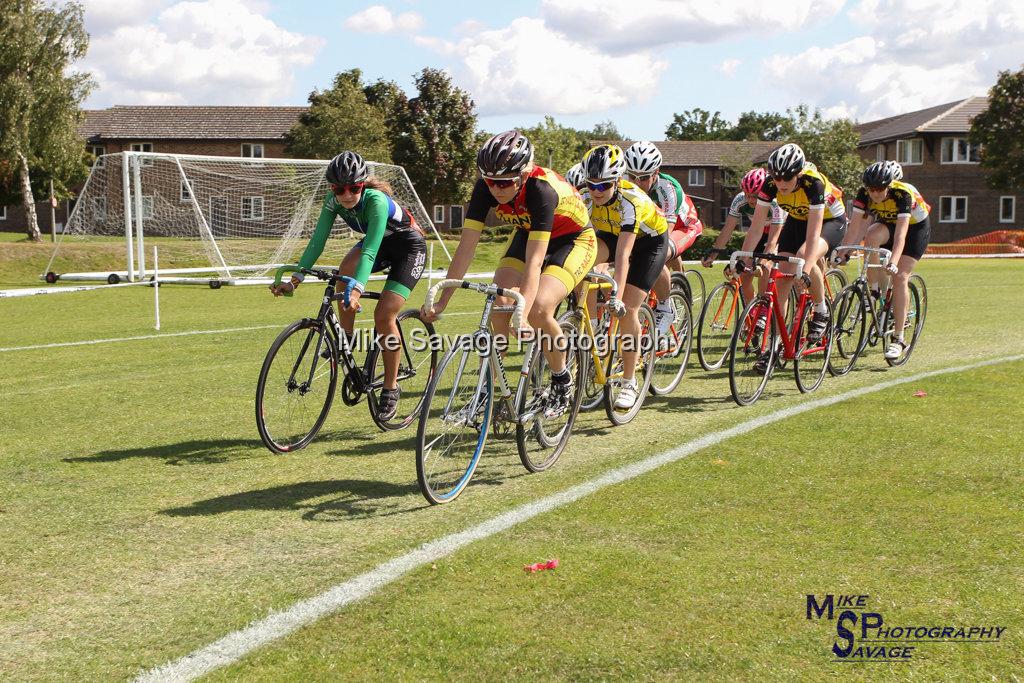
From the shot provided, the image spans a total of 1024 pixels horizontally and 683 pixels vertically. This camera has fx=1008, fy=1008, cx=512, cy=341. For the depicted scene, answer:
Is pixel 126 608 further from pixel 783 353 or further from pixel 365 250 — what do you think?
pixel 783 353

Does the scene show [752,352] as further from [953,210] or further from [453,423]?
[953,210]

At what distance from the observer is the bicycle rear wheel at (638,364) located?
798cm

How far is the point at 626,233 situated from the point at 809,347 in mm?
3010

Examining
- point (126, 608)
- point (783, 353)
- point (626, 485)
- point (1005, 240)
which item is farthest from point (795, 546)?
point (1005, 240)

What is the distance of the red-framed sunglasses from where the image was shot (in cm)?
700

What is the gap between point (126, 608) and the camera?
13.7ft

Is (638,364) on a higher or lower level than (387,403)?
higher

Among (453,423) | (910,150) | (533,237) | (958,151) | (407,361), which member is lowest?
(453,423)

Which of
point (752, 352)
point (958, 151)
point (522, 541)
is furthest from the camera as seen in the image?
point (958, 151)

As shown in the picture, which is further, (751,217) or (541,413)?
(751,217)

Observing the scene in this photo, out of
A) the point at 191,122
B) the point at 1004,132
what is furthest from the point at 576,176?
the point at 191,122

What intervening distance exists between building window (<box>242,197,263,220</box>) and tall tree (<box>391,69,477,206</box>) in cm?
3132

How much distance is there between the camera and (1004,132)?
64.3m

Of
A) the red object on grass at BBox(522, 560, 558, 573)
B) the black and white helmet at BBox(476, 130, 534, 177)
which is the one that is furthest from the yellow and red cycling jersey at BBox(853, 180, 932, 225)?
the red object on grass at BBox(522, 560, 558, 573)
